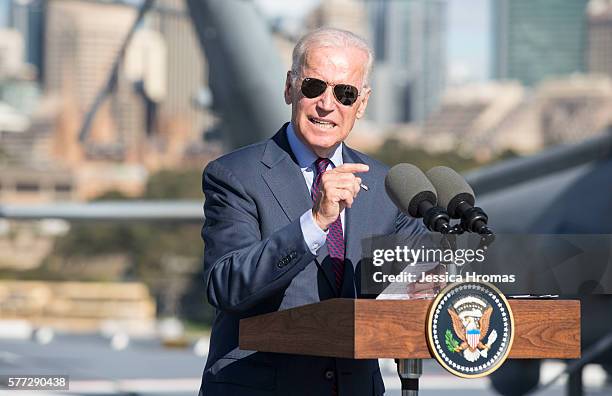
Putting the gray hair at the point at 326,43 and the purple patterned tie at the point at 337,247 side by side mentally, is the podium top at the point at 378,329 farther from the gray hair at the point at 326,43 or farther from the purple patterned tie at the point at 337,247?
the gray hair at the point at 326,43

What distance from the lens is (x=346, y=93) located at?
298cm

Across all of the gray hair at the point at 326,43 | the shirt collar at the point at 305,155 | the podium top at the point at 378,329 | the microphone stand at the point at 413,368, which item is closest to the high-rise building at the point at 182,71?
the shirt collar at the point at 305,155

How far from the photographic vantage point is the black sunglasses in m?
2.96

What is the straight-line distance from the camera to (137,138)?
165875mm

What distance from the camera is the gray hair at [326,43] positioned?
2986 millimetres

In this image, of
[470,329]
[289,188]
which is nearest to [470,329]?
[470,329]

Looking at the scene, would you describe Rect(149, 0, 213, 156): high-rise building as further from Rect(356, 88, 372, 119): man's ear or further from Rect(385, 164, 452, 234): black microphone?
Rect(385, 164, 452, 234): black microphone

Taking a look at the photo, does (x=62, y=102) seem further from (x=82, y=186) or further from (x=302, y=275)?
(x=302, y=275)

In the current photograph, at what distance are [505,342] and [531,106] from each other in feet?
588

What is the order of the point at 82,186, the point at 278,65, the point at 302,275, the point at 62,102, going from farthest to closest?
1. the point at 62,102
2. the point at 82,186
3. the point at 278,65
4. the point at 302,275

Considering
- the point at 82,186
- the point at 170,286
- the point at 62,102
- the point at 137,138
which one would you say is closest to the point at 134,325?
the point at 170,286

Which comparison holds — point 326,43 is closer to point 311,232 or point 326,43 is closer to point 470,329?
point 311,232

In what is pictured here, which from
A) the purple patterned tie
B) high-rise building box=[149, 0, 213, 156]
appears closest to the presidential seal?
the purple patterned tie

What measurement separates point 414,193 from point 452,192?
0.09m
